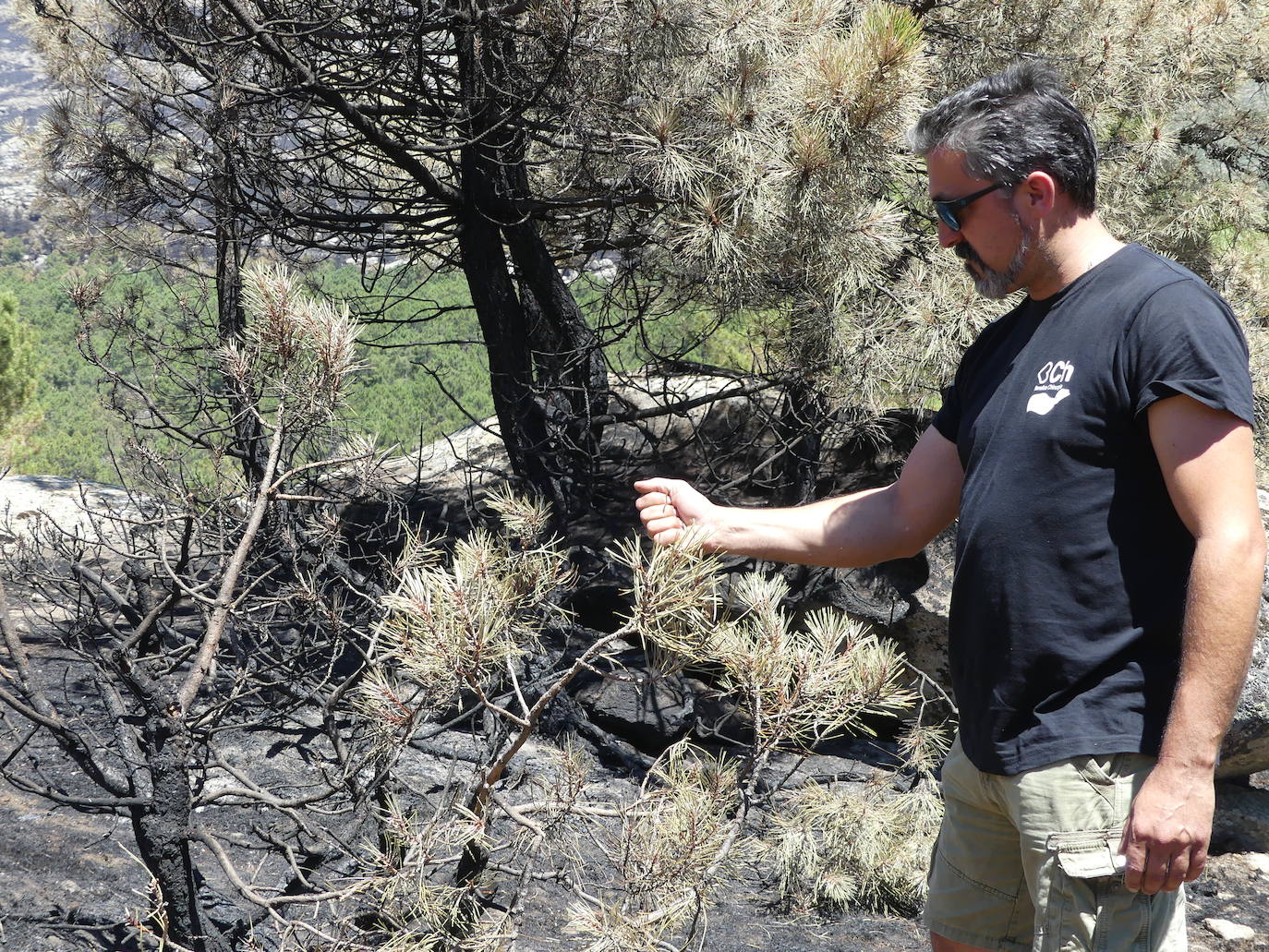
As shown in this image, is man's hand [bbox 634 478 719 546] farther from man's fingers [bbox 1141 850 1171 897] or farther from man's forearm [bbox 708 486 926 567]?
man's fingers [bbox 1141 850 1171 897]

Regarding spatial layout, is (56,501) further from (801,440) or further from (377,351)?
(801,440)

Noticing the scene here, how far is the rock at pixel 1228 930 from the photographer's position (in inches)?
132

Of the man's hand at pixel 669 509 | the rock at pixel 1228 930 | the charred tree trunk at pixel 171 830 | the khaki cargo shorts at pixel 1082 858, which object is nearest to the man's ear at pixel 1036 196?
the man's hand at pixel 669 509

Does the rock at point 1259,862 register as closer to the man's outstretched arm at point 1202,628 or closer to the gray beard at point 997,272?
the man's outstretched arm at point 1202,628

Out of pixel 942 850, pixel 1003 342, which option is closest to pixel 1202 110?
pixel 1003 342

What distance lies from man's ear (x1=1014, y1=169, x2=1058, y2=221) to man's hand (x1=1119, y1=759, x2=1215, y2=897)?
78 centimetres

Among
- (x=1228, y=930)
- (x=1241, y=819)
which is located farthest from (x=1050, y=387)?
(x=1241, y=819)

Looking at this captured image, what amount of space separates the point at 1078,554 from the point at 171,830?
174 cm

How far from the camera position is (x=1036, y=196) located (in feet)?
4.83

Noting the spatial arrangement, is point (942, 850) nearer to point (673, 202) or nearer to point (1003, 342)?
point (1003, 342)

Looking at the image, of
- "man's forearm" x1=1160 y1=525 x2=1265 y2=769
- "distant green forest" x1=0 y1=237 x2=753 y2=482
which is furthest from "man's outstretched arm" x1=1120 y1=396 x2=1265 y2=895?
"distant green forest" x1=0 y1=237 x2=753 y2=482

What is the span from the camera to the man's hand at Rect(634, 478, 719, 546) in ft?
5.36

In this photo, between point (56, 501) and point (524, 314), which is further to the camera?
point (56, 501)

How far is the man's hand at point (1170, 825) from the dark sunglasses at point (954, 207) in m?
0.82
